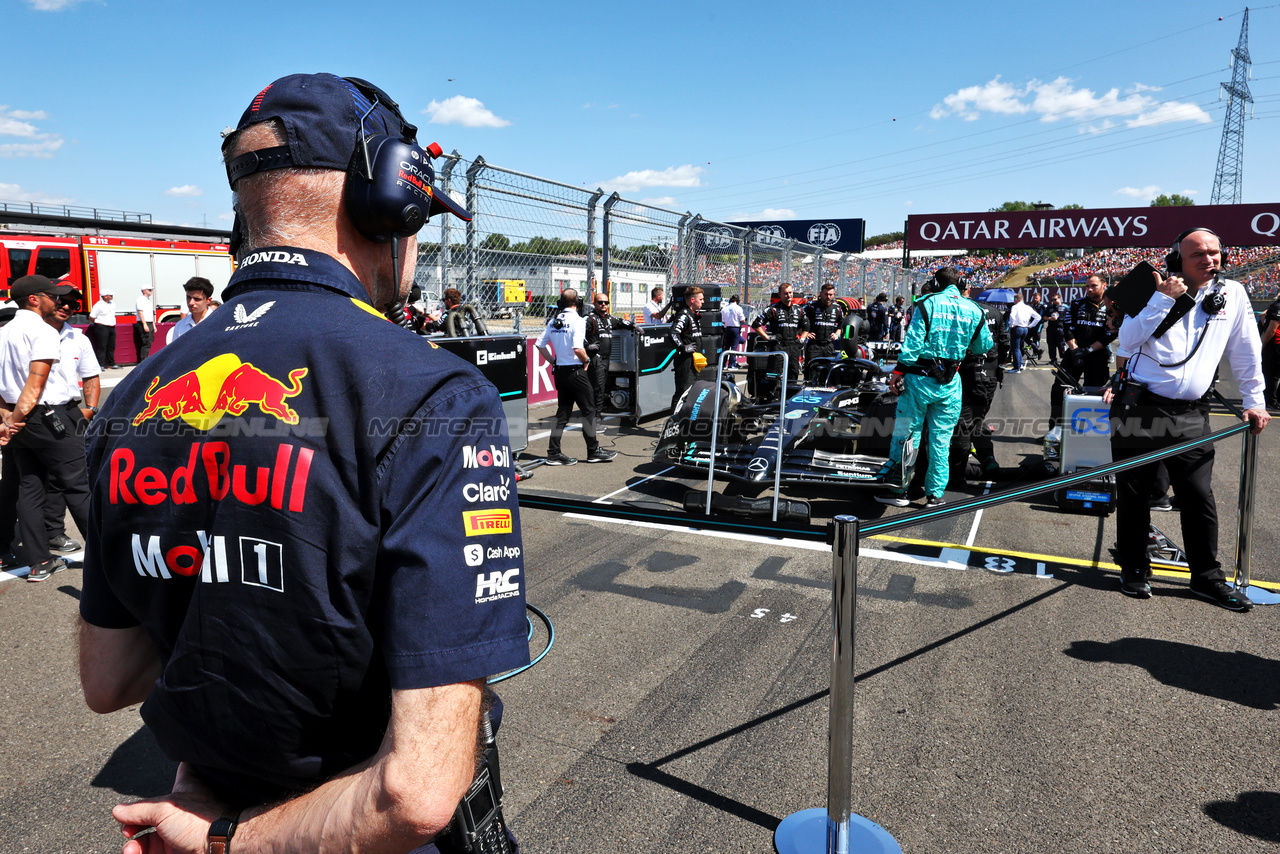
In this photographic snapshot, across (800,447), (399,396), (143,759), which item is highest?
(399,396)

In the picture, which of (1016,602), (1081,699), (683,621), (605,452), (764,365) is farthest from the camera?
(764,365)

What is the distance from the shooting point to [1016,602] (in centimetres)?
437

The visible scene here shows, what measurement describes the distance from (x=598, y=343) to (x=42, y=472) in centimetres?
579

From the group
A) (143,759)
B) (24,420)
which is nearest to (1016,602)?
(143,759)

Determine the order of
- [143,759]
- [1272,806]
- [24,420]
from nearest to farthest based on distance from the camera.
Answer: [1272,806]
[143,759]
[24,420]

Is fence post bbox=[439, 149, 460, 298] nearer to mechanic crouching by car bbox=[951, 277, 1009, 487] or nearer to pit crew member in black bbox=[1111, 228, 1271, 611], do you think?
mechanic crouching by car bbox=[951, 277, 1009, 487]

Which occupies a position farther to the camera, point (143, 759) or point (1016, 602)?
point (1016, 602)

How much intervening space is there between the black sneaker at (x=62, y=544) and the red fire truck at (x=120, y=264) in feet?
47.8

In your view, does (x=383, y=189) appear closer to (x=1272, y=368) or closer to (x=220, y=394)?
(x=220, y=394)

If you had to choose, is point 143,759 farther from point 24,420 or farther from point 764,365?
point 764,365

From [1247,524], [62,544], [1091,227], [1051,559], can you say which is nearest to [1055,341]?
[1091,227]

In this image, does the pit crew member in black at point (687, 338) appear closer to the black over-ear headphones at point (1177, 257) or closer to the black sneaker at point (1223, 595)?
the black over-ear headphones at point (1177, 257)

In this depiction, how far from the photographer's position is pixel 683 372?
1083 centimetres

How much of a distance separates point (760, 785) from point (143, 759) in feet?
7.44
